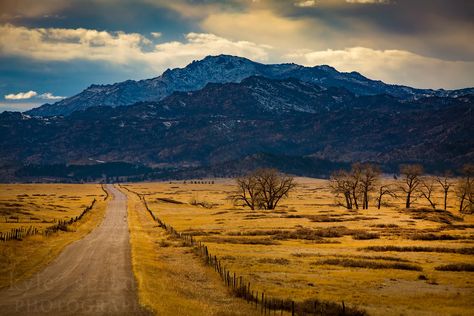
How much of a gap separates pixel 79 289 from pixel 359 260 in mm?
32272

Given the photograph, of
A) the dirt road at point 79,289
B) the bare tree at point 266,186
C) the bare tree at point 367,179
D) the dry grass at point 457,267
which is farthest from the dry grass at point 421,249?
the bare tree at point 367,179

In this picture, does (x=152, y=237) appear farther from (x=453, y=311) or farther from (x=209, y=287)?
(x=453, y=311)

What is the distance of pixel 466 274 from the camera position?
4669 cm

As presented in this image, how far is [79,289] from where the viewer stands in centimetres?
3562

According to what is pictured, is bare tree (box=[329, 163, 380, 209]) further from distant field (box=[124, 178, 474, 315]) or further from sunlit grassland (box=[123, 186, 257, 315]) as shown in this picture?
sunlit grassland (box=[123, 186, 257, 315])

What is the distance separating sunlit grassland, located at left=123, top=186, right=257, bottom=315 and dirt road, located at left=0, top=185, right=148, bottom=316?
3.71ft

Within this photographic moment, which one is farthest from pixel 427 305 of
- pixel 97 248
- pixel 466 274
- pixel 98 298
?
pixel 97 248

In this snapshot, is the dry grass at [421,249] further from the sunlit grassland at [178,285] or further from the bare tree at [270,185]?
the bare tree at [270,185]

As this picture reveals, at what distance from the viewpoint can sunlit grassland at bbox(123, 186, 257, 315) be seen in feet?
104

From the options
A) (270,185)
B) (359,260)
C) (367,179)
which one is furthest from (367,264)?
(367,179)

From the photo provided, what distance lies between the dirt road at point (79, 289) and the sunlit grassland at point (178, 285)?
1.13 metres

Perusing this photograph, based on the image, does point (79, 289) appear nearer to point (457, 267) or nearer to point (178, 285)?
point (178, 285)

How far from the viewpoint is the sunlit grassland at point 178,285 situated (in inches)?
1253

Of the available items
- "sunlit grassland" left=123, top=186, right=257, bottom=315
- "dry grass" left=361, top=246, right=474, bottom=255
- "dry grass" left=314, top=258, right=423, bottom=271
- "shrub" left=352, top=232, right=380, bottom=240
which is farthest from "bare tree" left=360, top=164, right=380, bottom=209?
"dry grass" left=314, top=258, right=423, bottom=271
